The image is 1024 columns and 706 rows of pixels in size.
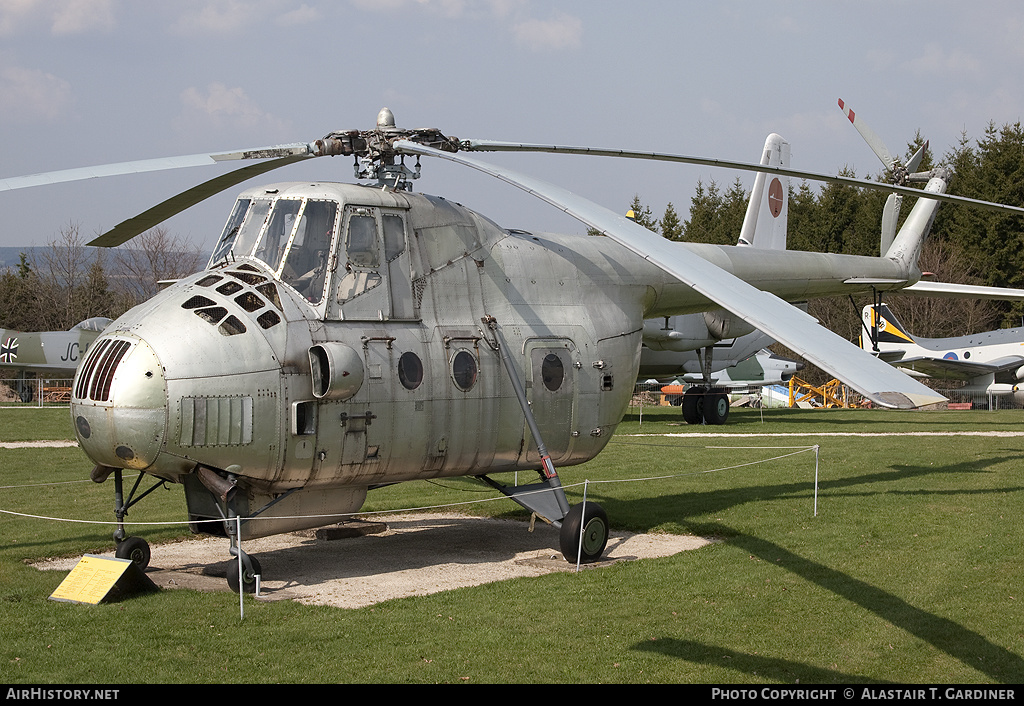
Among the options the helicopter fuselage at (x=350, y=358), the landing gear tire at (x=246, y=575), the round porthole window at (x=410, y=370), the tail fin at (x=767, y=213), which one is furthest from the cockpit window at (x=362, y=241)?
the tail fin at (x=767, y=213)

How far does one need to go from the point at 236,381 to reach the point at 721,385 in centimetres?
3194

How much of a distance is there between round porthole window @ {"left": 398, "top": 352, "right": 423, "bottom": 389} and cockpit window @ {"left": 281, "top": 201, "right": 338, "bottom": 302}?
42.2 inches

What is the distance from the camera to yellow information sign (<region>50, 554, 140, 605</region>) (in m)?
8.78

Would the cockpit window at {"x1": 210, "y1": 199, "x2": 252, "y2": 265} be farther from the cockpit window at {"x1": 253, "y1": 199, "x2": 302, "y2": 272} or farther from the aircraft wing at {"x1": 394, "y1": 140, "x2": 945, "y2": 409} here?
the aircraft wing at {"x1": 394, "y1": 140, "x2": 945, "y2": 409}

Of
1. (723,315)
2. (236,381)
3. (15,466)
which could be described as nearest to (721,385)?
(723,315)

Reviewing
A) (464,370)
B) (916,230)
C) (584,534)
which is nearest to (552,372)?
(464,370)

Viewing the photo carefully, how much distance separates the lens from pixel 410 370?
9.90 m

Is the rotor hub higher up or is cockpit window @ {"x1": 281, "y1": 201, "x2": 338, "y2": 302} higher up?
the rotor hub

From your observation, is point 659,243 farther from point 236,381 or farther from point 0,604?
point 0,604

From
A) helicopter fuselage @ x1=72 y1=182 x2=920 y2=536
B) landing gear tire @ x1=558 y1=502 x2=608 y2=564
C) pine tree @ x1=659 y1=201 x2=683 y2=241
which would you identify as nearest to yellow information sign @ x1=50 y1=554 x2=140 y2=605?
helicopter fuselage @ x1=72 y1=182 x2=920 y2=536

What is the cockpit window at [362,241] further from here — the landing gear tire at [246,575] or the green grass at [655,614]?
the green grass at [655,614]

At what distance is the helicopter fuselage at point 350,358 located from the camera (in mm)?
8734

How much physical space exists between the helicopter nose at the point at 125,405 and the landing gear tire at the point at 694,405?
24.2 meters

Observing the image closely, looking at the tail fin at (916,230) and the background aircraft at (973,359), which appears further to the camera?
the background aircraft at (973,359)
